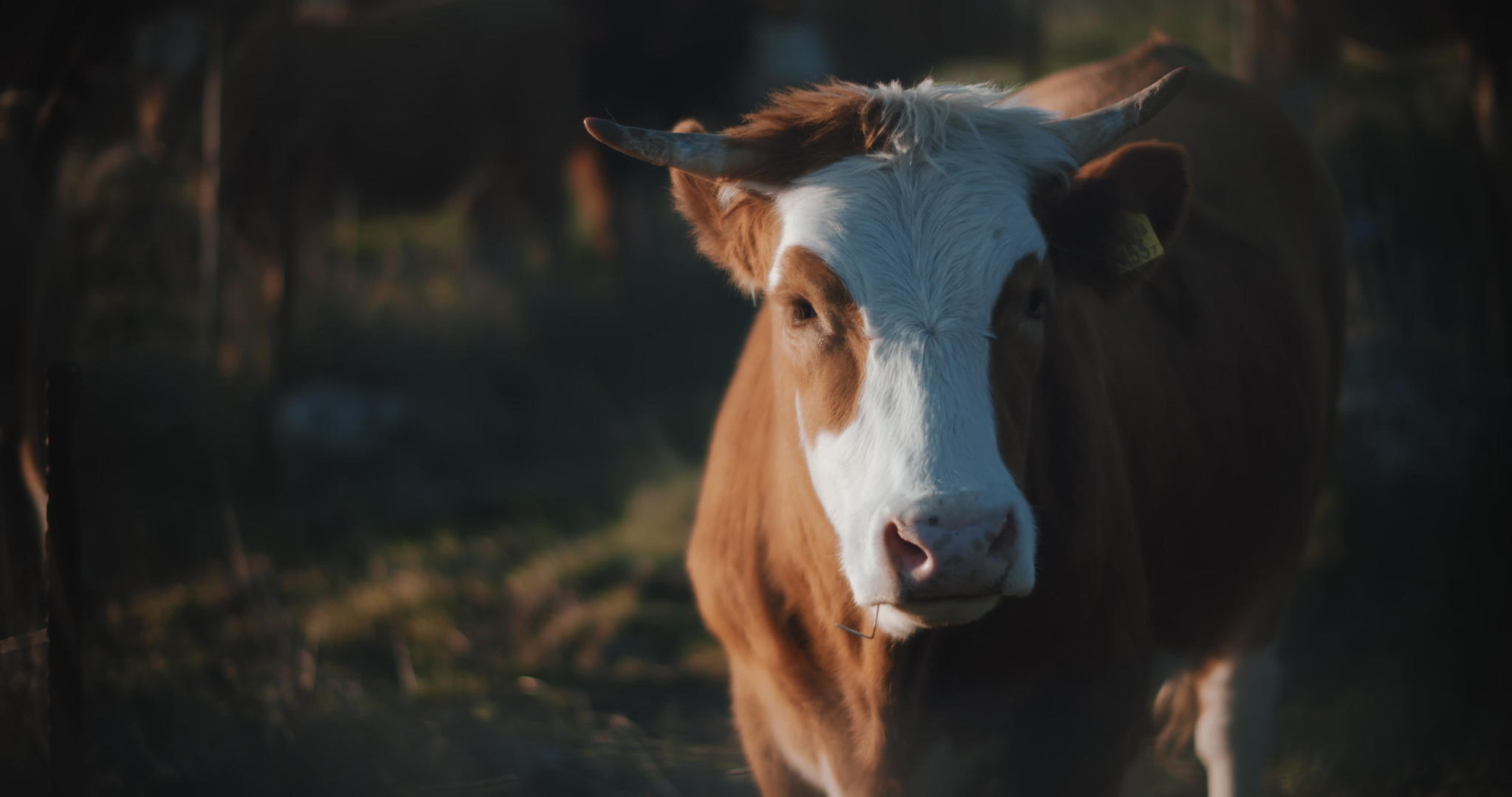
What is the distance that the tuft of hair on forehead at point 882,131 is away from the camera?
2.43 meters

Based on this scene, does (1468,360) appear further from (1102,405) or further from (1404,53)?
(1102,405)

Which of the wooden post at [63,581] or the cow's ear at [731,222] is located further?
the wooden post at [63,581]

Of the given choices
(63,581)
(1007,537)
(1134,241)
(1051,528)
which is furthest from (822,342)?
(63,581)

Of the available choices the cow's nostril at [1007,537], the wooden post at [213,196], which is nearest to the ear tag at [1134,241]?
the cow's nostril at [1007,537]

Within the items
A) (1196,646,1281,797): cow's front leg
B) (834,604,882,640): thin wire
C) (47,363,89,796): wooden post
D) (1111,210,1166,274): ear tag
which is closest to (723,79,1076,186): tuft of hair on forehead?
(1111,210,1166,274): ear tag

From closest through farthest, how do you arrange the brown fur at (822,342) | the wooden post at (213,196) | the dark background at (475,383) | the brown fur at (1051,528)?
the brown fur at (822,342) < the brown fur at (1051,528) < the dark background at (475,383) < the wooden post at (213,196)

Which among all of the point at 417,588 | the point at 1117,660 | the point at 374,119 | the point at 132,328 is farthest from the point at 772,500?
the point at 374,119

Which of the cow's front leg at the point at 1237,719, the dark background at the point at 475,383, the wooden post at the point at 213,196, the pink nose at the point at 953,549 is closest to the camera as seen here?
the pink nose at the point at 953,549

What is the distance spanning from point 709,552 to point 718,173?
0.97 metres

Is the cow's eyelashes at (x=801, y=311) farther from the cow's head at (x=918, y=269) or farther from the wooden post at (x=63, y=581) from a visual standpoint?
the wooden post at (x=63, y=581)

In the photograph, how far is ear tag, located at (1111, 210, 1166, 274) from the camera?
257 centimetres

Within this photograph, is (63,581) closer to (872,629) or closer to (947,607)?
(872,629)

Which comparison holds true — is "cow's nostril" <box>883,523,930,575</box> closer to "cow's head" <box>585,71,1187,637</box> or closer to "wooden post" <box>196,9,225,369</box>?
"cow's head" <box>585,71,1187,637</box>

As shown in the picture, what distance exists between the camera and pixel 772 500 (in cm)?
275
